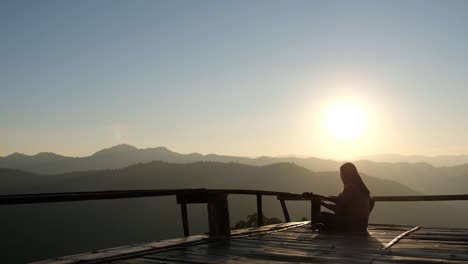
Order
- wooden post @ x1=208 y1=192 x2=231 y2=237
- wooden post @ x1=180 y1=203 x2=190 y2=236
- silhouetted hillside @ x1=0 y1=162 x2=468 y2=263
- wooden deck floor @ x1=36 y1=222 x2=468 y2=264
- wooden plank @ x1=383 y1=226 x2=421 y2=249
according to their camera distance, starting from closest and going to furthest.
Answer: wooden deck floor @ x1=36 y1=222 x2=468 y2=264, wooden plank @ x1=383 y1=226 x2=421 y2=249, wooden post @ x1=180 y1=203 x2=190 y2=236, wooden post @ x1=208 y1=192 x2=231 y2=237, silhouetted hillside @ x1=0 y1=162 x2=468 y2=263

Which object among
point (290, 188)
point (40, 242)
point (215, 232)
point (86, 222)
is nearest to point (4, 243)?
point (40, 242)

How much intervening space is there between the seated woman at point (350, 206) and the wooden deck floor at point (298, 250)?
0.42m

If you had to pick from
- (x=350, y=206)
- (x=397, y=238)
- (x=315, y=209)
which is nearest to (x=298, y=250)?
(x=397, y=238)

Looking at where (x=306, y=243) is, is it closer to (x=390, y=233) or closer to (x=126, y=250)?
(x=390, y=233)

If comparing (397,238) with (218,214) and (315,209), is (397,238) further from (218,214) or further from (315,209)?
(218,214)

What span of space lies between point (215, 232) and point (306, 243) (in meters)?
1.73

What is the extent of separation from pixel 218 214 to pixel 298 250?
1.96m

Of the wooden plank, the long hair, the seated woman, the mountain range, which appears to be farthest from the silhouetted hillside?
the long hair

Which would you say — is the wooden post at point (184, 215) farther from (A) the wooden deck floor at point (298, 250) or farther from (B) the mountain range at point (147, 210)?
(B) the mountain range at point (147, 210)

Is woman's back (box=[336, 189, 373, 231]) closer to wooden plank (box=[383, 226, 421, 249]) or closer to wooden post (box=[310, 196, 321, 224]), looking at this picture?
wooden post (box=[310, 196, 321, 224])

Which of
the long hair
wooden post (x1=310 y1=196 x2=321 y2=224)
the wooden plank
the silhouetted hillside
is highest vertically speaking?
the long hair

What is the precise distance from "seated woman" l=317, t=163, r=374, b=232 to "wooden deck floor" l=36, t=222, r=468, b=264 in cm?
42

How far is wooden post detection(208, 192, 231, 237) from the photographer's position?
794 cm

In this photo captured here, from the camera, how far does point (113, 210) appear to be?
144250mm
